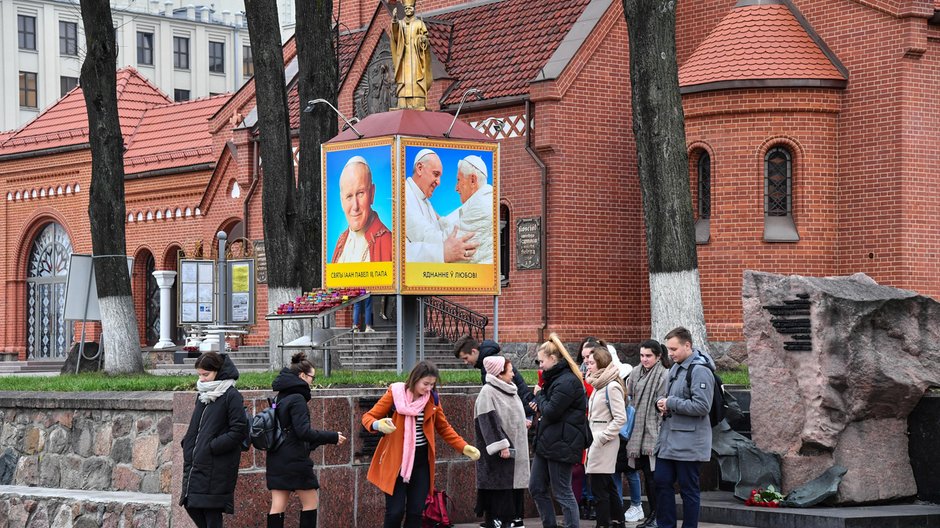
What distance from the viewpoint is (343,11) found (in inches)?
1225

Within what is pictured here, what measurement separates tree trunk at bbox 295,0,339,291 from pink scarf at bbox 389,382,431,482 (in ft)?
22.1

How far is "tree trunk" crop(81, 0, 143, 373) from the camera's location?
18.8 meters

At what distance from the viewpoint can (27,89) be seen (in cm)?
6359

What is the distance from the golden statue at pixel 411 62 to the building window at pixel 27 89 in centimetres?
4890

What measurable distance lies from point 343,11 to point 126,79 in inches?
383

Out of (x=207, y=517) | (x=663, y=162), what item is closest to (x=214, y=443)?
(x=207, y=517)

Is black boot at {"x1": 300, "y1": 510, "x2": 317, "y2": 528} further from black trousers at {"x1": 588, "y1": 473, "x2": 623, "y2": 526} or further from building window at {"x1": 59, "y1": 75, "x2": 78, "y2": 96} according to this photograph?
building window at {"x1": 59, "y1": 75, "x2": 78, "y2": 96}

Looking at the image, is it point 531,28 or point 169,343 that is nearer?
point 531,28

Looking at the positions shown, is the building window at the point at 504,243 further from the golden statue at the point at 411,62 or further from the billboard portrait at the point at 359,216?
the billboard portrait at the point at 359,216

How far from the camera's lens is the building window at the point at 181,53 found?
68188 mm

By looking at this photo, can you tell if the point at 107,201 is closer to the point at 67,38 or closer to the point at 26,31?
the point at 26,31

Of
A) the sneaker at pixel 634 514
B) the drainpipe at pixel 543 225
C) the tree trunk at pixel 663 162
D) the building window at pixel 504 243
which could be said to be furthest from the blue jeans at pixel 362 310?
the sneaker at pixel 634 514

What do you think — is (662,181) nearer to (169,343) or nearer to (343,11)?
(343,11)

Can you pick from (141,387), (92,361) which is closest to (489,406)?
(141,387)
